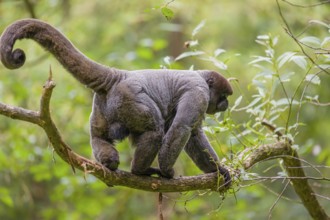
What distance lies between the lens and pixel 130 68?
10.1 m

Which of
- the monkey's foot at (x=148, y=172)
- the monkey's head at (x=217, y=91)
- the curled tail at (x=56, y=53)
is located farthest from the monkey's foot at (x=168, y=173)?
the monkey's head at (x=217, y=91)

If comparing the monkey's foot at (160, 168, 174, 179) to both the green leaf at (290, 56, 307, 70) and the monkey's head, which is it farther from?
the green leaf at (290, 56, 307, 70)

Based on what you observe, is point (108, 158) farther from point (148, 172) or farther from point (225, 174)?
point (225, 174)

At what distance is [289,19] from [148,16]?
310 cm

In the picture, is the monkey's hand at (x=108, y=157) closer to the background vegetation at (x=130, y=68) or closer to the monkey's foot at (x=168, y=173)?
the monkey's foot at (x=168, y=173)

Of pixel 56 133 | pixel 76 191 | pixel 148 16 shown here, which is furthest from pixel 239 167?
pixel 148 16

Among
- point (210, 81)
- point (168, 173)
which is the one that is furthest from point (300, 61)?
point (168, 173)

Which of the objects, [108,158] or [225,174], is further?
[225,174]

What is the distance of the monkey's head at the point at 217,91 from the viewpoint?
617cm

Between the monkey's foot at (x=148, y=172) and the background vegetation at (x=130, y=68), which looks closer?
the monkey's foot at (x=148, y=172)

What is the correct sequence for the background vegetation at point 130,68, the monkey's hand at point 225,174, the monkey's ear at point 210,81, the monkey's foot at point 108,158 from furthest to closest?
the background vegetation at point 130,68 → the monkey's ear at point 210,81 → the monkey's hand at point 225,174 → the monkey's foot at point 108,158

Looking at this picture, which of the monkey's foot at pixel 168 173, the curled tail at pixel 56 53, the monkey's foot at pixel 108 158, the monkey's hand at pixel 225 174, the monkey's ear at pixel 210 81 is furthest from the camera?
the monkey's ear at pixel 210 81

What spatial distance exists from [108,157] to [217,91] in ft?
5.46

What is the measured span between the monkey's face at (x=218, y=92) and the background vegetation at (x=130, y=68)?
2.26 metres
